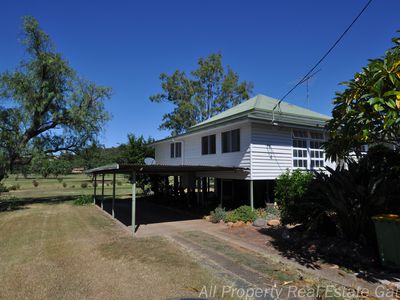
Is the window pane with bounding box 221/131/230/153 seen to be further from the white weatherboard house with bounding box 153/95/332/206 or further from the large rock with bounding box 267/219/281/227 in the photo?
the large rock with bounding box 267/219/281/227

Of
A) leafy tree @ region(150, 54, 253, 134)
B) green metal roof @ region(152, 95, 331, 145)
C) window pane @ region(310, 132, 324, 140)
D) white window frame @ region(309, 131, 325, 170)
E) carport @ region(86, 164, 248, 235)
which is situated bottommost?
carport @ region(86, 164, 248, 235)

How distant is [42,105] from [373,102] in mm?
20320

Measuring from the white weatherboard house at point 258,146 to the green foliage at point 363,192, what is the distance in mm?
5103

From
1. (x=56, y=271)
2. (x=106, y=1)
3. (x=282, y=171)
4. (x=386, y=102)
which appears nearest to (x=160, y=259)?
(x=56, y=271)

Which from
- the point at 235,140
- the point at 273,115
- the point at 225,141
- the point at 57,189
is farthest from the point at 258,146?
the point at 57,189

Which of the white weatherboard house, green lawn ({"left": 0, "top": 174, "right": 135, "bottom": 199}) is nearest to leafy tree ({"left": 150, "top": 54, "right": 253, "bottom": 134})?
green lawn ({"left": 0, "top": 174, "right": 135, "bottom": 199})

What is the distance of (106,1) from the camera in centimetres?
1148

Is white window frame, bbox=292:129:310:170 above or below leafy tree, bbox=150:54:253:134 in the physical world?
below

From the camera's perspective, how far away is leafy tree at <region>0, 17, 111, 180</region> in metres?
19.7

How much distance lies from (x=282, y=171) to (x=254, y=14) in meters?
7.05

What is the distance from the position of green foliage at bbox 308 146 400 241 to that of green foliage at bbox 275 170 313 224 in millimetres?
929

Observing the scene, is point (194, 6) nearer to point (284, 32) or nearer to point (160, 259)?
point (284, 32)

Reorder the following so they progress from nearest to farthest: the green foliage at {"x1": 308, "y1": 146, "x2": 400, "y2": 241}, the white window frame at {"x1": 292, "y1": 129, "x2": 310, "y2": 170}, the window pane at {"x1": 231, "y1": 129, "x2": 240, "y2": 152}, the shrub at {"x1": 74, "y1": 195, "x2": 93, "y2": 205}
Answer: the green foliage at {"x1": 308, "y1": 146, "x2": 400, "y2": 241} < the window pane at {"x1": 231, "y1": 129, "x2": 240, "y2": 152} < the white window frame at {"x1": 292, "y1": 129, "x2": 310, "y2": 170} < the shrub at {"x1": 74, "y1": 195, "x2": 93, "y2": 205}

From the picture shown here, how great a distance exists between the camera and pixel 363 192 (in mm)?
7422
